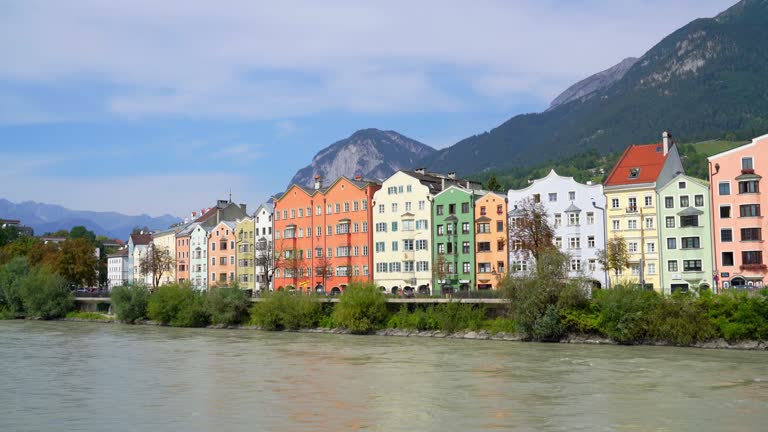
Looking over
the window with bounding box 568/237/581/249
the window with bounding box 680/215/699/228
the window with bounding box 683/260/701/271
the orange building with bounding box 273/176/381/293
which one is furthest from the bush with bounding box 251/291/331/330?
the window with bounding box 680/215/699/228

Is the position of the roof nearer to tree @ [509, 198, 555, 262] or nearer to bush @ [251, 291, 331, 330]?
bush @ [251, 291, 331, 330]

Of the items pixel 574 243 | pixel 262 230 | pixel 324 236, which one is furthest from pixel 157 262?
pixel 574 243

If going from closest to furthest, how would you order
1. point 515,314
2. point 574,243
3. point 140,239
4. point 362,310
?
point 515,314 < point 362,310 < point 574,243 < point 140,239

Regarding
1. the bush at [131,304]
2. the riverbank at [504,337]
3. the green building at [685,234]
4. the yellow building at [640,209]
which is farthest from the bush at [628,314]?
the bush at [131,304]

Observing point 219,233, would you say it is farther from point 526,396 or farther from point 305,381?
point 526,396

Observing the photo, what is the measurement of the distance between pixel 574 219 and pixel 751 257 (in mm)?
16753

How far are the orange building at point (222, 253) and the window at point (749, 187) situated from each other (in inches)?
2697

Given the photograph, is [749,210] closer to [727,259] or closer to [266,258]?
[727,259]

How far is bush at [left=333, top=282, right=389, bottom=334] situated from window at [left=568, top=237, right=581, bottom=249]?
20.9 metres

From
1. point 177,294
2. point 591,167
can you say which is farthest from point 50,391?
point 591,167

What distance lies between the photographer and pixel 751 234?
6819 centimetres

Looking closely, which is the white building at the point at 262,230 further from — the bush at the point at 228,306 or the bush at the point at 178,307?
the bush at the point at 228,306

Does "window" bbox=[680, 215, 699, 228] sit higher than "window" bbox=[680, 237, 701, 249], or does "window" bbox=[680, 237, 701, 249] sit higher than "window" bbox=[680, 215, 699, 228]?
"window" bbox=[680, 215, 699, 228]

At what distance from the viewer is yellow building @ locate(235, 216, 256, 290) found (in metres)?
107
